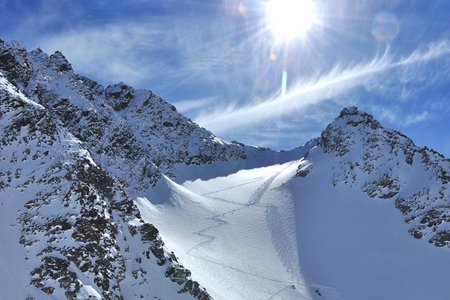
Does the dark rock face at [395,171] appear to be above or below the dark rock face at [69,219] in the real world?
above

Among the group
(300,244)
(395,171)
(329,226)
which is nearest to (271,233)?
(300,244)

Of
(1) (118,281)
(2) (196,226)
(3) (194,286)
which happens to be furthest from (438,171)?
(1) (118,281)

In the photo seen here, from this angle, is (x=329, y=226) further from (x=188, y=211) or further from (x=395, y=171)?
(x=188, y=211)

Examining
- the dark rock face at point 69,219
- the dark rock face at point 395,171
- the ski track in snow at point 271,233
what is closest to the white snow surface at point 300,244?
the ski track in snow at point 271,233

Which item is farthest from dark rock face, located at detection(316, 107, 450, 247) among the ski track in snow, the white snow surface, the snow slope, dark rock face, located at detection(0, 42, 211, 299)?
dark rock face, located at detection(0, 42, 211, 299)

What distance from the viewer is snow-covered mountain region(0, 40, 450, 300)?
31.1 m

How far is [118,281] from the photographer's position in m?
32.0

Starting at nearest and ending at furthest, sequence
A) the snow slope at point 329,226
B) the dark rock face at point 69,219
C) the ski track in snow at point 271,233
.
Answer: the dark rock face at point 69,219 < the snow slope at point 329,226 < the ski track in snow at point 271,233

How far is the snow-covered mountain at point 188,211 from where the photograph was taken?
3114 centimetres

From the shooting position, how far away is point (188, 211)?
68375mm

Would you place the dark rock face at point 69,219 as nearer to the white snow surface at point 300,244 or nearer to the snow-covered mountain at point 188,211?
the snow-covered mountain at point 188,211

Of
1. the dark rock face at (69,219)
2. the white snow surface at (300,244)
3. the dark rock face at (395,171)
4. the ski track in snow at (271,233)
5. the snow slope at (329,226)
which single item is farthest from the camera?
the dark rock face at (395,171)

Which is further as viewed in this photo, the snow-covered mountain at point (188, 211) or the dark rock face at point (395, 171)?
the dark rock face at point (395, 171)

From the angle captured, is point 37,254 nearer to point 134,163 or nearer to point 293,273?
point 293,273
